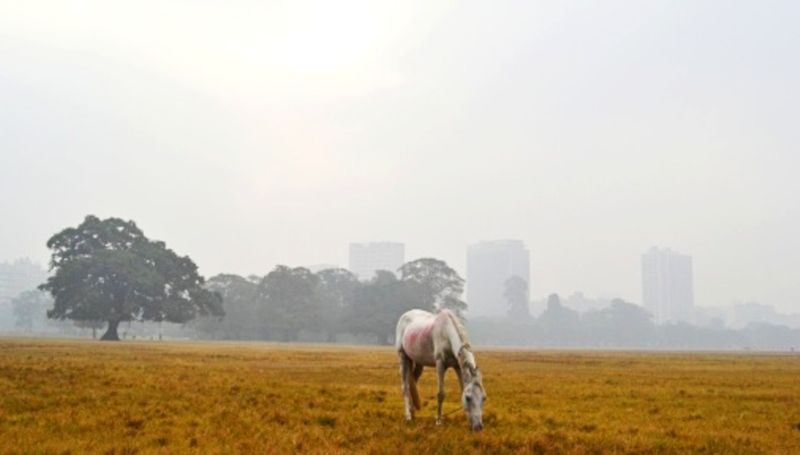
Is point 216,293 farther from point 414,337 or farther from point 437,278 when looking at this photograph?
point 414,337

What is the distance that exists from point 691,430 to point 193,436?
37.8 ft

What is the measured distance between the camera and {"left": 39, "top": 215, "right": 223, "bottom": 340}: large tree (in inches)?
3669

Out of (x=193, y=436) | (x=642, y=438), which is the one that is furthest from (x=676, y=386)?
→ (x=193, y=436)

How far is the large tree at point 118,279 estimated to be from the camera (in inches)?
3669

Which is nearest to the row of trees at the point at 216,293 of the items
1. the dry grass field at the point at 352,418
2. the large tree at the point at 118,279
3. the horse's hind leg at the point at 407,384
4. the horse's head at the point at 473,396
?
the large tree at the point at 118,279

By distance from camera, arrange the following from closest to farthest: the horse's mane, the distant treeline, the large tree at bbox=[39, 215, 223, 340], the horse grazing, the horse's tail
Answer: the horse grazing → the horse's mane → the horse's tail → the large tree at bbox=[39, 215, 223, 340] → the distant treeline

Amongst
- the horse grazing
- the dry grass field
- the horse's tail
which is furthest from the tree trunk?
the horse's tail

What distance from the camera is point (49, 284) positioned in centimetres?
9375

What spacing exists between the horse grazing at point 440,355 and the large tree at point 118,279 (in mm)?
84898

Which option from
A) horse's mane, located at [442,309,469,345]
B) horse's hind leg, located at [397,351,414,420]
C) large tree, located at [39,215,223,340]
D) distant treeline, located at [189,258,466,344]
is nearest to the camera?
Result: horse's mane, located at [442,309,469,345]

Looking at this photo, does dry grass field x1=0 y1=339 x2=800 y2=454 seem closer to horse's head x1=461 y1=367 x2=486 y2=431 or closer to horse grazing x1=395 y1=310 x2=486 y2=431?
horse's head x1=461 y1=367 x2=486 y2=431

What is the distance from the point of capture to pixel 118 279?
313 ft

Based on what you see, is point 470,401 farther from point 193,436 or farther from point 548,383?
point 548,383

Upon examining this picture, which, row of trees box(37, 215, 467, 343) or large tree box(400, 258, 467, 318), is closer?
row of trees box(37, 215, 467, 343)
